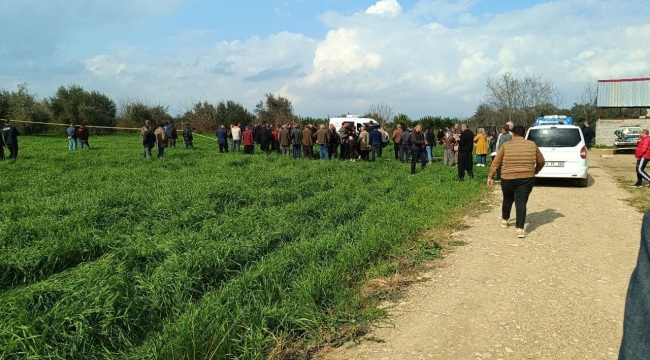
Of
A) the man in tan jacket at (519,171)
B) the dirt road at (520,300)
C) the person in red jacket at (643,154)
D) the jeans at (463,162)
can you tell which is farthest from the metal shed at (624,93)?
the man in tan jacket at (519,171)

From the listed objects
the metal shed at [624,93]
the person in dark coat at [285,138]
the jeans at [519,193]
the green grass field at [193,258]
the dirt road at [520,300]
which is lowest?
the dirt road at [520,300]

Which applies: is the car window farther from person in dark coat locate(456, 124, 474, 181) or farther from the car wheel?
person in dark coat locate(456, 124, 474, 181)

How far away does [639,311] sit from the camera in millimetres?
1146

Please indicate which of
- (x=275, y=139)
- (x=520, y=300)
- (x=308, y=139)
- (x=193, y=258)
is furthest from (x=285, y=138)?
(x=520, y=300)

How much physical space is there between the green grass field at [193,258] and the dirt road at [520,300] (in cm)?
59

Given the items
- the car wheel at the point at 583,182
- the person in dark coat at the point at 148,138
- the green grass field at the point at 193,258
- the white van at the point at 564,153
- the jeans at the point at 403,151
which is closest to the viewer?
the green grass field at the point at 193,258

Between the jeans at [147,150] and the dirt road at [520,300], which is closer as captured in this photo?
the dirt road at [520,300]

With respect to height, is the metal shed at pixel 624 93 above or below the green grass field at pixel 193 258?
above

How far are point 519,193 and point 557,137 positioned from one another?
620 centimetres

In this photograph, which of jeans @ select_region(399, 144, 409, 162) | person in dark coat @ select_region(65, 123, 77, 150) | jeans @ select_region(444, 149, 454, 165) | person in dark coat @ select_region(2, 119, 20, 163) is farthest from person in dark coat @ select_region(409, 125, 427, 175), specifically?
person in dark coat @ select_region(65, 123, 77, 150)

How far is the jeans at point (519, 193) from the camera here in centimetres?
707

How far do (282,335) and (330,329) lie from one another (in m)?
0.45

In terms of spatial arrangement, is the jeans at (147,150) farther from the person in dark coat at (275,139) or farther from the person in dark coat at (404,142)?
the person in dark coat at (404,142)

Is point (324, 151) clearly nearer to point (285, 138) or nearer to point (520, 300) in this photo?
point (285, 138)
